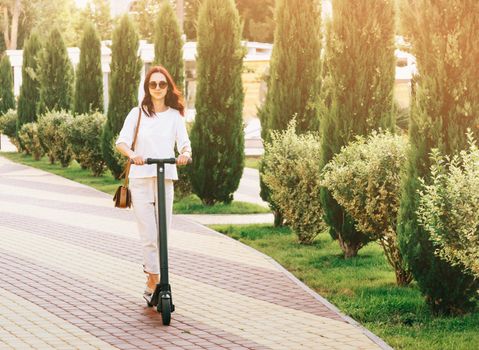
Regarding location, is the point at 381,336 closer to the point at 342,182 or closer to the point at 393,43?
the point at 342,182

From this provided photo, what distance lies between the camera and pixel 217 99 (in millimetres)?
17406

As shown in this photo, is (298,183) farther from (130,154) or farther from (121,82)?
(121,82)

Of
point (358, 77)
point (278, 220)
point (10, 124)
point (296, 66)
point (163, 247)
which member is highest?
point (296, 66)

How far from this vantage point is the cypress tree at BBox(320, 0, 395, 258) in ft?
37.2

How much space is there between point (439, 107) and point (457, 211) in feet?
3.70

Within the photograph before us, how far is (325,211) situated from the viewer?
11578mm

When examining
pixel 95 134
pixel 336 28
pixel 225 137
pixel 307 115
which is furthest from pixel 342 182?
pixel 95 134

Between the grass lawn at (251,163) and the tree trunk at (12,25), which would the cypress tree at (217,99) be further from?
the tree trunk at (12,25)

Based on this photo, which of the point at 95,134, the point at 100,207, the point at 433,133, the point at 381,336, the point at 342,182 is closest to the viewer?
the point at 381,336

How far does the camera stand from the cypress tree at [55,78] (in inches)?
1187

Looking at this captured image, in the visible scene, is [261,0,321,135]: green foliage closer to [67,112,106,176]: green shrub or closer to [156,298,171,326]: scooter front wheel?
[156,298,171,326]: scooter front wheel

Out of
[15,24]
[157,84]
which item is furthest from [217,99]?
[15,24]

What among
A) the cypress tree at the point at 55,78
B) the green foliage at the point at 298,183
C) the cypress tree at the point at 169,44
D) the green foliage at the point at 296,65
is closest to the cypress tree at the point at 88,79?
the cypress tree at the point at 55,78

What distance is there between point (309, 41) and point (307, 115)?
3.67ft
